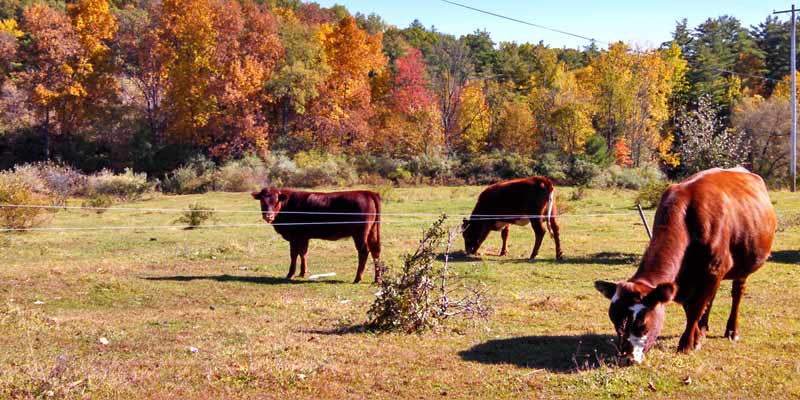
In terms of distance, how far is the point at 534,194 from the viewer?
1775cm

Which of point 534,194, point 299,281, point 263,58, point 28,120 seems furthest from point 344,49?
point 299,281

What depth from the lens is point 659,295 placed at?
22.9ft

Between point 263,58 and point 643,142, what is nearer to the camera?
point 263,58

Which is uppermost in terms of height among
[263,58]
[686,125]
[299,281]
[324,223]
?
[263,58]

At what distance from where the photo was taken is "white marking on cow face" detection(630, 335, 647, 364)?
280 inches

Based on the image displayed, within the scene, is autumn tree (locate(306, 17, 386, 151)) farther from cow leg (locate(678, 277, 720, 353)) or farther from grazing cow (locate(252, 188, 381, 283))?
cow leg (locate(678, 277, 720, 353))

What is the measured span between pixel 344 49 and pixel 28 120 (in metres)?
23.5

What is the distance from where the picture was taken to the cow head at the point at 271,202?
1502cm

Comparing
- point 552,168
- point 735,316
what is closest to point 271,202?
point 735,316

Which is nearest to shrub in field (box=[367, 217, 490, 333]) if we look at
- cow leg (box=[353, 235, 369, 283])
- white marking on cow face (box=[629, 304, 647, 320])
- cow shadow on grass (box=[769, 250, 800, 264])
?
white marking on cow face (box=[629, 304, 647, 320])

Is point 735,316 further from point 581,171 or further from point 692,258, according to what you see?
point 581,171

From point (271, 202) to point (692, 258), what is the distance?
9542mm

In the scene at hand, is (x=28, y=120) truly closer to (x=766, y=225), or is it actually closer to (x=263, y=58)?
(x=263, y=58)

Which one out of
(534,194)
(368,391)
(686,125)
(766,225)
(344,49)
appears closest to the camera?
(368,391)
